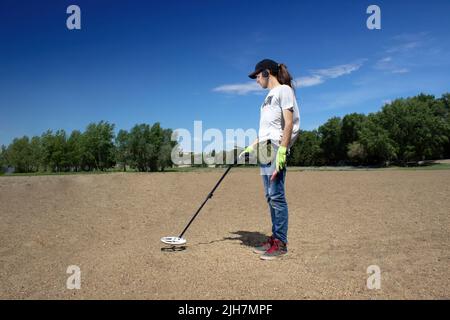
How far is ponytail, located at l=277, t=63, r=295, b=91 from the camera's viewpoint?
187 inches

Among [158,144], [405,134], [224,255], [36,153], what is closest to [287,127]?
[224,255]

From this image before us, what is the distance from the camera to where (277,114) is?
15.0 ft

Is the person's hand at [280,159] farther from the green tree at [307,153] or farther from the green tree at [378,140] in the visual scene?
the green tree at [307,153]

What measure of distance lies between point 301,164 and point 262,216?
253 feet

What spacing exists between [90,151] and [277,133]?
59.6 metres

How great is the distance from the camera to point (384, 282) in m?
3.57

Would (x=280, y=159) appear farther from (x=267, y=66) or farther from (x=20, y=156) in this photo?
(x=20, y=156)

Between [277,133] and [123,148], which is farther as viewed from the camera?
[123,148]

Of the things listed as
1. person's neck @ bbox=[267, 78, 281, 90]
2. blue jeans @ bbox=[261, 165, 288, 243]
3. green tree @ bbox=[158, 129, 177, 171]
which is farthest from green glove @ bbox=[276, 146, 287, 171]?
green tree @ bbox=[158, 129, 177, 171]

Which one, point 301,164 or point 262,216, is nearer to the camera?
point 262,216

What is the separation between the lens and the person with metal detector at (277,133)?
4.42 meters
